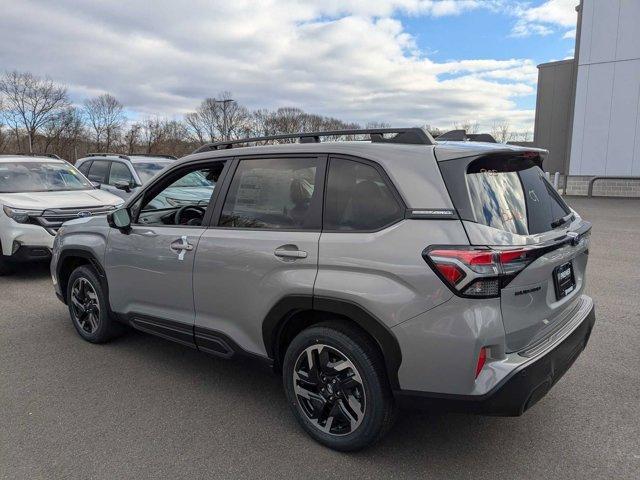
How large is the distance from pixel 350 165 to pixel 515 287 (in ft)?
3.76

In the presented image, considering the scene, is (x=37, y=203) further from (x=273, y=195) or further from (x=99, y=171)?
(x=273, y=195)

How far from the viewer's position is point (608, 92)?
19.8 meters

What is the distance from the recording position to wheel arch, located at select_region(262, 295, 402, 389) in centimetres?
264

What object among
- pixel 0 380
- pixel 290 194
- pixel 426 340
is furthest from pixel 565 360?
→ pixel 0 380

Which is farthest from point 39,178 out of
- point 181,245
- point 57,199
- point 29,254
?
point 181,245

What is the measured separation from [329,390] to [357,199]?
1.14 meters

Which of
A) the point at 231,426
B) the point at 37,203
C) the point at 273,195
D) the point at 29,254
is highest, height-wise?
the point at 273,195

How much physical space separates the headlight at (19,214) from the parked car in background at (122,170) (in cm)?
301

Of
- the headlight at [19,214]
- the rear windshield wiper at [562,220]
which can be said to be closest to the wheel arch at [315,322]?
the rear windshield wiper at [562,220]

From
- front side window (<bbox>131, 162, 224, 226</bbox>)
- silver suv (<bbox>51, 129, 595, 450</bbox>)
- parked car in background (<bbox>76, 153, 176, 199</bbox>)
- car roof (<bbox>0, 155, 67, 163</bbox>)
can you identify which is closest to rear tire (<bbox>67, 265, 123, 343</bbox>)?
front side window (<bbox>131, 162, 224, 226</bbox>)

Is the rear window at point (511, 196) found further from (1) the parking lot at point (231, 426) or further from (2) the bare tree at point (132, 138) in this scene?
(2) the bare tree at point (132, 138)

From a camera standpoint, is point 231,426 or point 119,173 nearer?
point 231,426

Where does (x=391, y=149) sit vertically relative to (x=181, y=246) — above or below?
above

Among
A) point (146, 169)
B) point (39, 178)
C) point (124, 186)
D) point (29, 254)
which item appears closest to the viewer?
point (29, 254)
